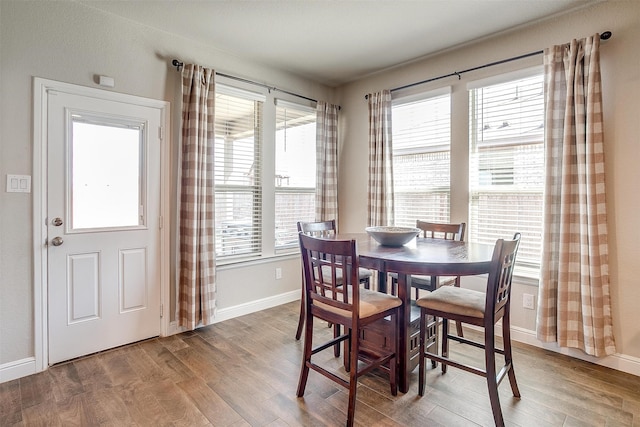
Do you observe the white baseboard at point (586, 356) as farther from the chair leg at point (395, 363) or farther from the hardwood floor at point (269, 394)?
the chair leg at point (395, 363)

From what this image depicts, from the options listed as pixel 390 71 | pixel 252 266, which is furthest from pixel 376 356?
pixel 390 71

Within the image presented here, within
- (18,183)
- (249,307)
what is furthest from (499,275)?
(18,183)

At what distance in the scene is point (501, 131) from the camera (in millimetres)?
2975

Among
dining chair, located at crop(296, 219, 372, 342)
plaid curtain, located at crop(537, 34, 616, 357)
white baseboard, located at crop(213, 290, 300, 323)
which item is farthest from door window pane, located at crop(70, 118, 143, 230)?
plaid curtain, located at crop(537, 34, 616, 357)

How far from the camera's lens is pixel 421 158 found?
3.57 m

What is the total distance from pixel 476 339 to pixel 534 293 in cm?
61

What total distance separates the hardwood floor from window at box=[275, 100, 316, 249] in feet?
5.37

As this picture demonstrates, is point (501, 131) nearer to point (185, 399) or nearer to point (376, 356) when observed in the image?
point (376, 356)

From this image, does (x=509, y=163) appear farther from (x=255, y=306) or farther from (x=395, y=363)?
(x=255, y=306)

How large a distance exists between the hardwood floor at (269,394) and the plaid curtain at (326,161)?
1.92m

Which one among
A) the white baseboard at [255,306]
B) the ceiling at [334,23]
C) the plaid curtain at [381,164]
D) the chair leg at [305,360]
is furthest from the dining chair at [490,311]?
the white baseboard at [255,306]

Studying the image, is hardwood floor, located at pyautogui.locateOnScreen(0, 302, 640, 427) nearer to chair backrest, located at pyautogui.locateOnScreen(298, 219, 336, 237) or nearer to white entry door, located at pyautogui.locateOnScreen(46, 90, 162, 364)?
white entry door, located at pyautogui.locateOnScreen(46, 90, 162, 364)

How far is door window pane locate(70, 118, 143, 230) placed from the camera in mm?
2529

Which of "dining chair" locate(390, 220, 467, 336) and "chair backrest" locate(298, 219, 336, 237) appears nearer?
"dining chair" locate(390, 220, 467, 336)
